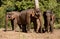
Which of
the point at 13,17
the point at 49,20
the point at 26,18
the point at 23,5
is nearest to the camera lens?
the point at 26,18

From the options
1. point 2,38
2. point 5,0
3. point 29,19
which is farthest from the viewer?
point 5,0

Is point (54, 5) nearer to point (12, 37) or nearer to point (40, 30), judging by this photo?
point (40, 30)

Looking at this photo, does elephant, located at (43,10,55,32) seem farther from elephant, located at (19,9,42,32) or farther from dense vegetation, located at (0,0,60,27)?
dense vegetation, located at (0,0,60,27)

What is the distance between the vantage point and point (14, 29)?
14.1 metres

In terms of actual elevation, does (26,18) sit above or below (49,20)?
above

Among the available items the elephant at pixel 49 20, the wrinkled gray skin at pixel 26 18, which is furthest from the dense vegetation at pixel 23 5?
the elephant at pixel 49 20

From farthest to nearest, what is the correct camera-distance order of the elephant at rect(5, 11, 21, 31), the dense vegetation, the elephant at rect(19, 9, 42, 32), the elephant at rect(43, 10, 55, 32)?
the dense vegetation < the elephant at rect(5, 11, 21, 31) < the elephant at rect(43, 10, 55, 32) < the elephant at rect(19, 9, 42, 32)

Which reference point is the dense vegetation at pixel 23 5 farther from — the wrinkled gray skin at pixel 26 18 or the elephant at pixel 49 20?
the elephant at pixel 49 20

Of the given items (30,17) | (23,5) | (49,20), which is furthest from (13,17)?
(23,5)

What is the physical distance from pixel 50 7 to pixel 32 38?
9375 mm

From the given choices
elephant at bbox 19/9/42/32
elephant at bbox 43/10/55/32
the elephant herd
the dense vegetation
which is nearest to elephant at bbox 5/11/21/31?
the elephant herd

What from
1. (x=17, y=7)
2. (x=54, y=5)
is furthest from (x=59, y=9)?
(x=17, y=7)

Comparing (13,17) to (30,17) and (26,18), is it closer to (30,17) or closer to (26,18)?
(26,18)

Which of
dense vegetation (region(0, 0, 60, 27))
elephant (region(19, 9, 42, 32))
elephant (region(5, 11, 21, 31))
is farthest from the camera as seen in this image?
dense vegetation (region(0, 0, 60, 27))
